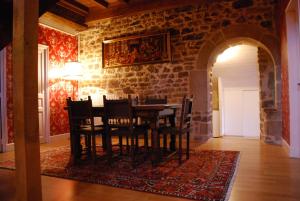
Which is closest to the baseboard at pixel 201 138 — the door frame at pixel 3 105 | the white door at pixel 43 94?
the white door at pixel 43 94

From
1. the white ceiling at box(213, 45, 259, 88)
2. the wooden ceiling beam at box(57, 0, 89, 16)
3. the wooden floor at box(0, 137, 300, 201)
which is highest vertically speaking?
the wooden ceiling beam at box(57, 0, 89, 16)

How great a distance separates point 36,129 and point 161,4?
420 centimetres

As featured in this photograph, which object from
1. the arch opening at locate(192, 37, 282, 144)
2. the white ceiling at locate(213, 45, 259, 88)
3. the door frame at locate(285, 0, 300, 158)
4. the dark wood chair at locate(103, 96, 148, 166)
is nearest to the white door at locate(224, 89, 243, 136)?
the white ceiling at locate(213, 45, 259, 88)

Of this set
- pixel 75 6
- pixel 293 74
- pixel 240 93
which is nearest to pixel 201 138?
pixel 293 74

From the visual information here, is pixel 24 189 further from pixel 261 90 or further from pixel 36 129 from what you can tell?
pixel 261 90

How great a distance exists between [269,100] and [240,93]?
2708mm

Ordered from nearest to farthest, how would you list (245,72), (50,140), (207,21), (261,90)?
(261,90) → (207,21) → (50,140) → (245,72)

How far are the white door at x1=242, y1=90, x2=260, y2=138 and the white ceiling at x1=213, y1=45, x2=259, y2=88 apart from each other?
1.51ft

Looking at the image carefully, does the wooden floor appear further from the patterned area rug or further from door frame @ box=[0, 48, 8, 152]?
door frame @ box=[0, 48, 8, 152]

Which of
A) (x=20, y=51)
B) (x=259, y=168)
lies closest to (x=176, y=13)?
(x=259, y=168)

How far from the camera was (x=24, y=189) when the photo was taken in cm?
163

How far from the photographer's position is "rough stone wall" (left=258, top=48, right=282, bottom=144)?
165 inches

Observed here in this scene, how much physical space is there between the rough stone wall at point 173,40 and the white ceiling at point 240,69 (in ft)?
4.10

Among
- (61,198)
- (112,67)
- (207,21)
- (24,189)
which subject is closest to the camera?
(24,189)
